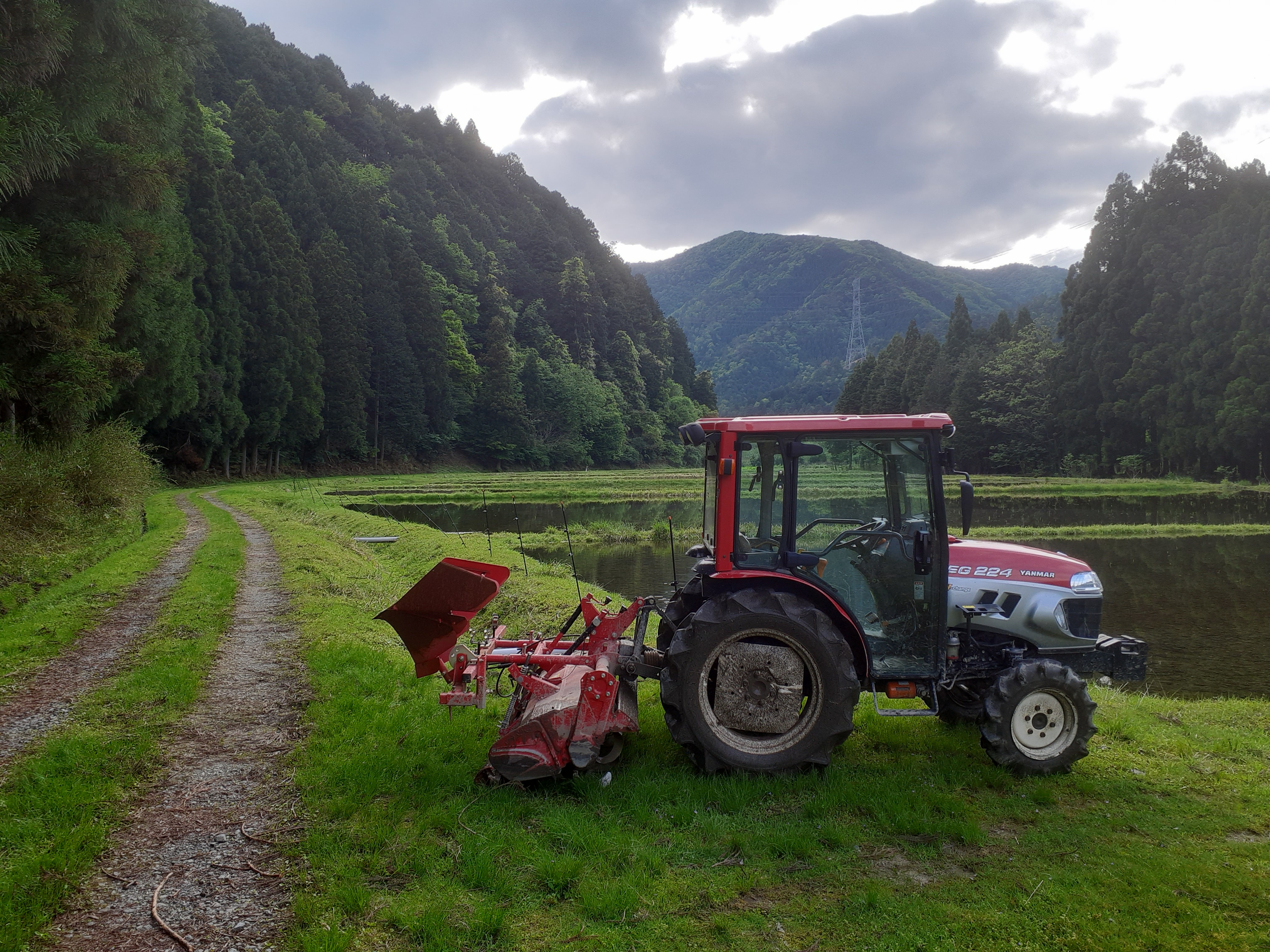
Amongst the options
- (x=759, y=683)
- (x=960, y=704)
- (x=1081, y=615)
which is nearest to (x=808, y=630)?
(x=759, y=683)

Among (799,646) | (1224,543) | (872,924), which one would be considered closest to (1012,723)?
(799,646)

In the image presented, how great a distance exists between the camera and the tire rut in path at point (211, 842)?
3.40 metres

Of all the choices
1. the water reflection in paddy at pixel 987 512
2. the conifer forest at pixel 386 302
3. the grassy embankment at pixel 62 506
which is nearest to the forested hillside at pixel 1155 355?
the conifer forest at pixel 386 302

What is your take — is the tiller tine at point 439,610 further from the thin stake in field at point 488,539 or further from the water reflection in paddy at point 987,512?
the water reflection in paddy at point 987,512

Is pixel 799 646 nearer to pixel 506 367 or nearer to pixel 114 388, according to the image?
pixel 114 388

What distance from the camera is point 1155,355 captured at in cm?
4847

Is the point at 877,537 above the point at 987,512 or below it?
above

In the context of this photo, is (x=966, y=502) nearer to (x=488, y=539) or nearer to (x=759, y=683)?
(x=759, y=683)

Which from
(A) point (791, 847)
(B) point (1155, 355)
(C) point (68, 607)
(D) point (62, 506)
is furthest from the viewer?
(B) point (1155, 355)

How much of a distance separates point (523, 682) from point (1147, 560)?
2078 centimetres

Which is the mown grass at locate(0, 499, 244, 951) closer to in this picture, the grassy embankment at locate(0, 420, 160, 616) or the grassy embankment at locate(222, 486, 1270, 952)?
the grassy embankment at locate(222, 486, 1270, 952)

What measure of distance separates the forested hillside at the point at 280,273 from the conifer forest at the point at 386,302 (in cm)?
13

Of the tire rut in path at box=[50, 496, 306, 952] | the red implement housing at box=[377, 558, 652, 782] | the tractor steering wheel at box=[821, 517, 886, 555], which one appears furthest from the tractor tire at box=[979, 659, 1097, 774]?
the tire rut in path at box=[50, 496, 306, 952]

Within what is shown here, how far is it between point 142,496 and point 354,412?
30242 mm
